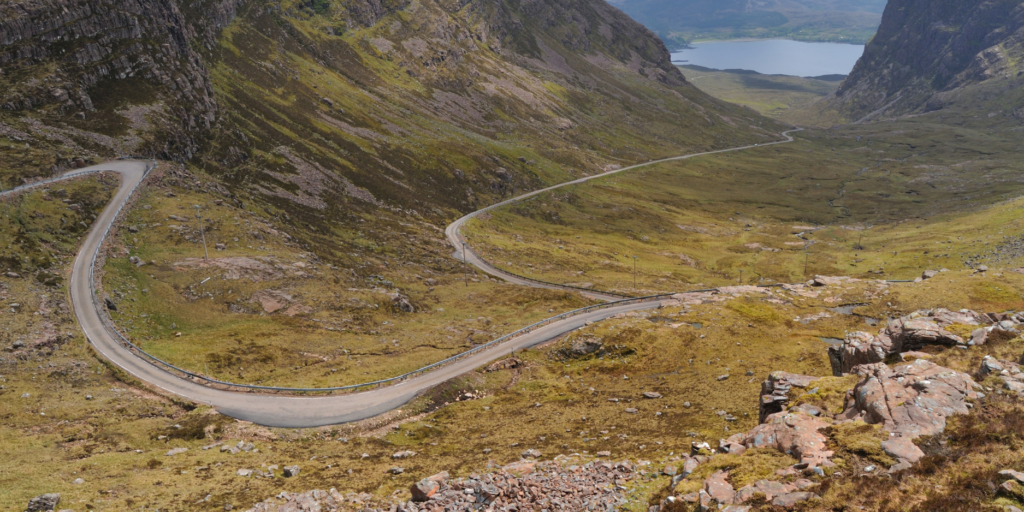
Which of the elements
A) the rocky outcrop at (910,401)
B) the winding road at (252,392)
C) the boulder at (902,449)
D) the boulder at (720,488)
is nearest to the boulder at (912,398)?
the rocky outcrop at (910,401)

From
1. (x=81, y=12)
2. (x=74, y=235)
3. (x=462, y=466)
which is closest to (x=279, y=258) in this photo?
(x=74, y=235)

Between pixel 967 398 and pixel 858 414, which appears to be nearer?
pixel 967 398

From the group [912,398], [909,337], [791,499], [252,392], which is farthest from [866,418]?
[252,392]

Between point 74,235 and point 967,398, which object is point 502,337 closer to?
point 967,398

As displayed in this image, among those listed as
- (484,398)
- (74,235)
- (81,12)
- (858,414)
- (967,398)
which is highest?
(81,12)

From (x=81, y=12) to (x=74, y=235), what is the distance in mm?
79064

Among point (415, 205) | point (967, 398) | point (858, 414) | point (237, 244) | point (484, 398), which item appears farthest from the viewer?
point (415, 205)

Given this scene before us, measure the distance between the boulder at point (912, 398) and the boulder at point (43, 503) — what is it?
49.4m

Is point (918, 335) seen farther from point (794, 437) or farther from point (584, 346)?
point (584, 346)

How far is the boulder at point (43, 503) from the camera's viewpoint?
101ft

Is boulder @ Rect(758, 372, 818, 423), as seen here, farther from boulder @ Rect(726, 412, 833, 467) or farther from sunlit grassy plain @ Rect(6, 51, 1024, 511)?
boulder @ Rect(726, 412, 833, 467)

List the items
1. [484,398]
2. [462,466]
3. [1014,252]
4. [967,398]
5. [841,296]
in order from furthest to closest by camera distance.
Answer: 1. [1014,252]
2. [841,296]
3. [484,398]
4. [462,466]
5. [967,398]

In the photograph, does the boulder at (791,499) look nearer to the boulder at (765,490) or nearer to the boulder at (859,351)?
the boulder at (765,490)

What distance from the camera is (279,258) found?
96.8m
